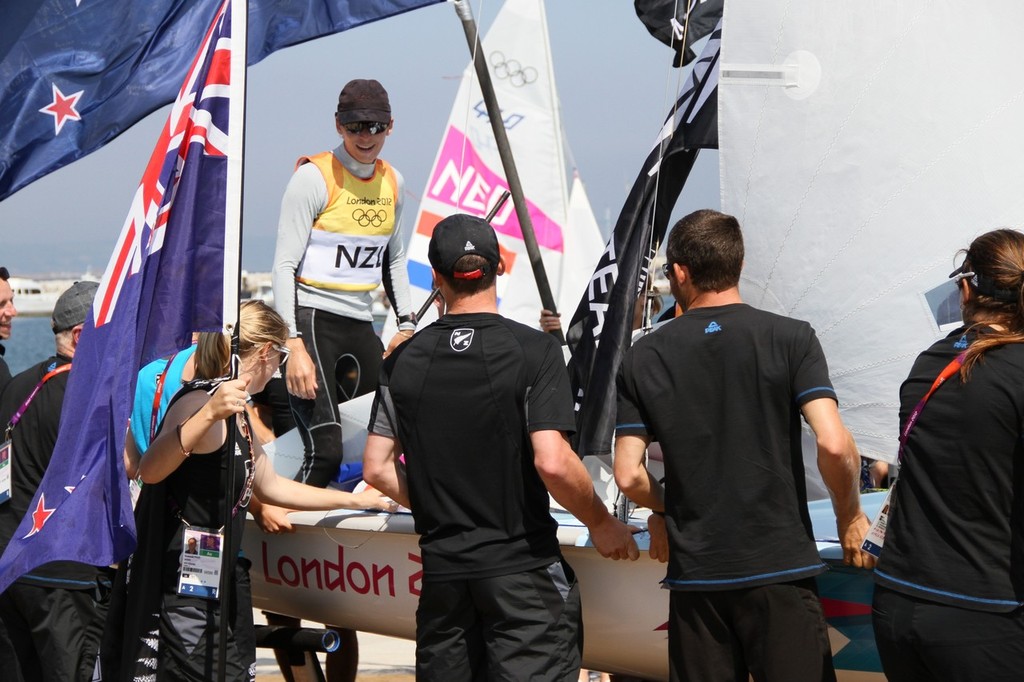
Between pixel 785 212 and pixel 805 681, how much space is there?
1.49 m

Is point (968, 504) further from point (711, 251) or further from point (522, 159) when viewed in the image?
point (522, 159)

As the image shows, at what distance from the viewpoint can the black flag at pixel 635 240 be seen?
13.2ft

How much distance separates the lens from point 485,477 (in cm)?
→ 303

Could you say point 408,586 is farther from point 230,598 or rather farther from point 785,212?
point 785,212

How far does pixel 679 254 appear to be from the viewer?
9.66 ft

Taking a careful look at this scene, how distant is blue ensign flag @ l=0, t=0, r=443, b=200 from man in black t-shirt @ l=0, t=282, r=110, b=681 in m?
0.58

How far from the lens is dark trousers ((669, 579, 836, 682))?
2.78m

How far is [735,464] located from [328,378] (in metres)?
2.49

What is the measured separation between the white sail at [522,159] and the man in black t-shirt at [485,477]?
28.7ft

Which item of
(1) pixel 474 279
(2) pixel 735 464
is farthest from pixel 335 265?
(2) pixel 735 464

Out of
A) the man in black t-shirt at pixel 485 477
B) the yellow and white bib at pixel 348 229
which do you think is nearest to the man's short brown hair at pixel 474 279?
the man in black t-shirt at pixel 485 477

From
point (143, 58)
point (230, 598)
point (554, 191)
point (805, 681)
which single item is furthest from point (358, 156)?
point (554, 191)

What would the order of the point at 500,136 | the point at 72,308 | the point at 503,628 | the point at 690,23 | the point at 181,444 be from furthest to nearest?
the point at 500,136 → the point at 690,23 → the point at 72,308 → the point at 181,444 → the point at 503,628

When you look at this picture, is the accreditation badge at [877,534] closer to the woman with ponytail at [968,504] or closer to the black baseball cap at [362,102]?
the woman with ponytail at [968,504]
